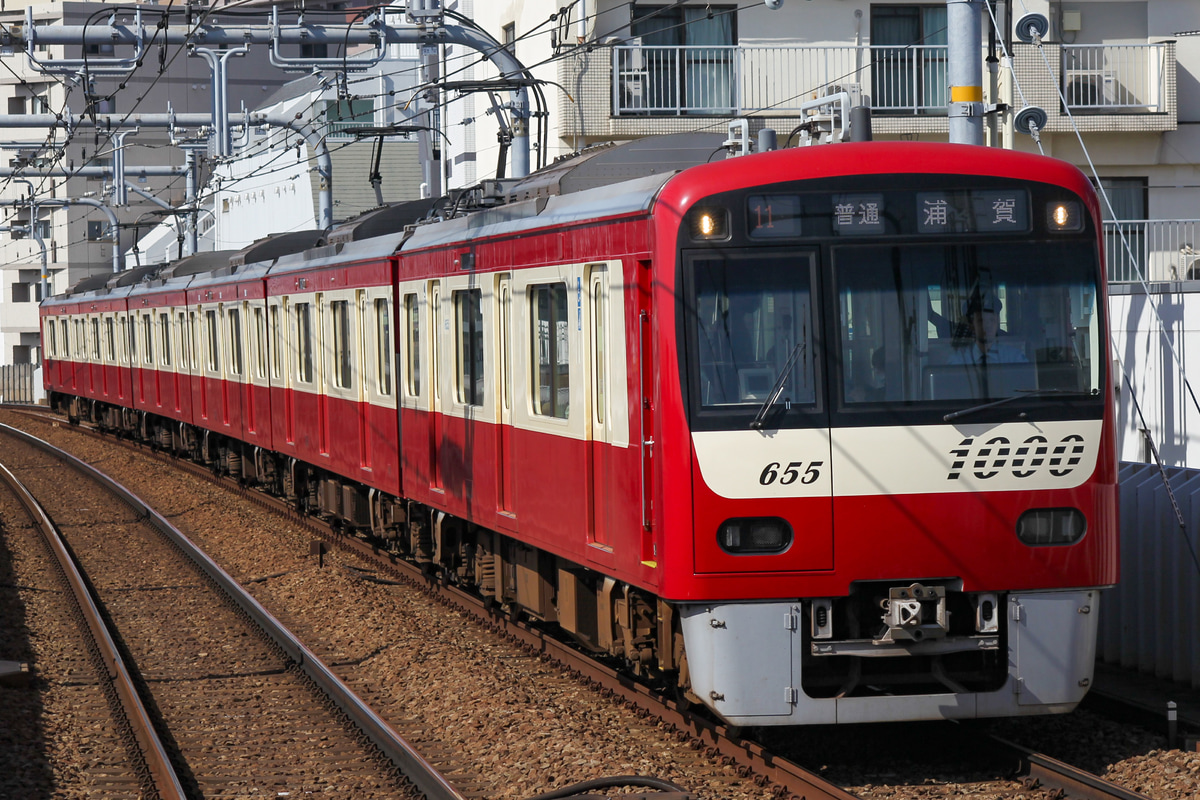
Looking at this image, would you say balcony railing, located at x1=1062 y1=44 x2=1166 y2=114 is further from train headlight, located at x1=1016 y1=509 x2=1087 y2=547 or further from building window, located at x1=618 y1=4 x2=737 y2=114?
train headlight, located at x1=1016 y1=509 x2=1087 y2=547

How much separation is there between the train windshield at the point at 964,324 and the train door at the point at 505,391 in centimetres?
290

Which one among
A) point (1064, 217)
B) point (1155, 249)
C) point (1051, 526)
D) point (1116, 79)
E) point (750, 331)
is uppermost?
point (1116, 79)

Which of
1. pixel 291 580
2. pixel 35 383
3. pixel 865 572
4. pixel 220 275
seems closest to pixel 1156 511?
pixel 865 572

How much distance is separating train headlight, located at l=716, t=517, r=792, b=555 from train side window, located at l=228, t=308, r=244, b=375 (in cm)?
1349

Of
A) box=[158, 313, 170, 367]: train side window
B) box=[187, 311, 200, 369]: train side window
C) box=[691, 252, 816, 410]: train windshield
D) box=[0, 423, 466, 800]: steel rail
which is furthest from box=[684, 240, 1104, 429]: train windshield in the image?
box=[158, 313, 170, 367]: train side window

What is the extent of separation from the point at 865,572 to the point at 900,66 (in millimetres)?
17608

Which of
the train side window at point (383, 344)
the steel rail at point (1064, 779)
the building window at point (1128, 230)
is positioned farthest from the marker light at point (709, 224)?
the building window at point (1128, 230)

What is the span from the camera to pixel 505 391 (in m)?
9.23

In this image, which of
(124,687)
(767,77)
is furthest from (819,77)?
(124,687)

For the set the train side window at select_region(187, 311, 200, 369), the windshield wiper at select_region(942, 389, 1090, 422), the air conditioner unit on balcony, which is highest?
the air conditioner unit on balcony

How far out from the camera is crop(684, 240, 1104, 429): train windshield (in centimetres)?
658

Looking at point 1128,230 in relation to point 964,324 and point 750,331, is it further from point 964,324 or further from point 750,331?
point 750,331

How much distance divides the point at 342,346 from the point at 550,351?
608cm

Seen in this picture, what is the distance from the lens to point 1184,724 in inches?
283
